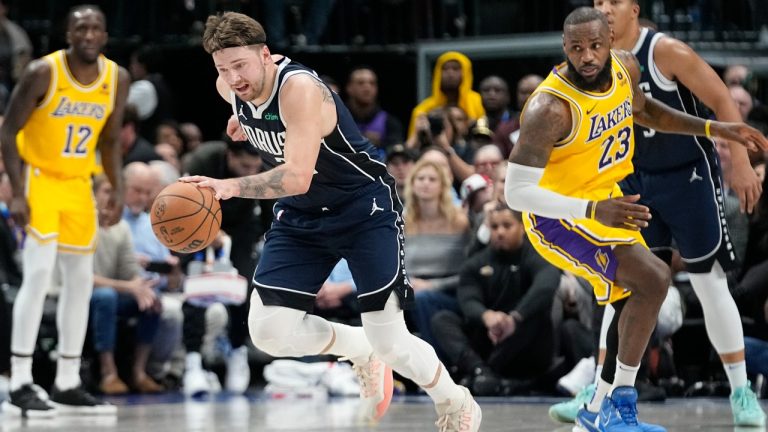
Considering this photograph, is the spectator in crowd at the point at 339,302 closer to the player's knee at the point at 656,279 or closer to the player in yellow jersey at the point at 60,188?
the player in yellow jersey at the point at 60,188

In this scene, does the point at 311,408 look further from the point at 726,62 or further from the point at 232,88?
the point at 726,62

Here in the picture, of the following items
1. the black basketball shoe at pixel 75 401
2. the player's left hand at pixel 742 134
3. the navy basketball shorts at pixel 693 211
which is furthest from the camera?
the black basketball shoe at pixel 75 401

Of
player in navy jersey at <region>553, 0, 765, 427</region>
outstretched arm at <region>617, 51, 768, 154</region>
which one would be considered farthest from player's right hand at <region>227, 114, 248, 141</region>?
player in navy jersey at <region>553, 0, 765, 427</region>

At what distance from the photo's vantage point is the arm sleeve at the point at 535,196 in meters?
5.38

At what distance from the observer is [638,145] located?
654 centimetres

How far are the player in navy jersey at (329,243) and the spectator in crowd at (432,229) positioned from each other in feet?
11.5

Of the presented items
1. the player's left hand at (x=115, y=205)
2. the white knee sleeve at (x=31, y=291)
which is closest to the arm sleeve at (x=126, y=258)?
the player's left hand at (x=115, y=205)

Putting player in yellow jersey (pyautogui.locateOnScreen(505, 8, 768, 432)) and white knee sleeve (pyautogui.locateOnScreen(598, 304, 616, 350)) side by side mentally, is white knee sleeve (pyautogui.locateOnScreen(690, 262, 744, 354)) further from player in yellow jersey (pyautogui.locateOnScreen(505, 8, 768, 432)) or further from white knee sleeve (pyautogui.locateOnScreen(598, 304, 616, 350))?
player in yellow jersey (pyautogui.locateOnScreen(505, 8, 768, 432))

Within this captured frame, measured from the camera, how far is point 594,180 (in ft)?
18.7

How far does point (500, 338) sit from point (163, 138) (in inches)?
184

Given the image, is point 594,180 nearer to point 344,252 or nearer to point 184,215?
point 344,252

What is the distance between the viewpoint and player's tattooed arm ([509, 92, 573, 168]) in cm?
541

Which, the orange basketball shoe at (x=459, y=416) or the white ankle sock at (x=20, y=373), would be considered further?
the white ankle sock at (x=20, y=373)

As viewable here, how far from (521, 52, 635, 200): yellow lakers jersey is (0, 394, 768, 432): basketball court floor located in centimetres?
131
